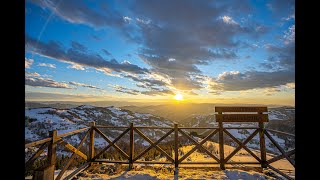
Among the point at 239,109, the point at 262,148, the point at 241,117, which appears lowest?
the point at 262,148

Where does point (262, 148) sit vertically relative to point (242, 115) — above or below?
below

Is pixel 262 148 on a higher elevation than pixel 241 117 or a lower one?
lower

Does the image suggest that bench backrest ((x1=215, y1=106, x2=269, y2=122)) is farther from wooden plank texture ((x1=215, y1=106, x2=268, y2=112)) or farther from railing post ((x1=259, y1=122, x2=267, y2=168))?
railing post ((x1=259, y1=122, x2=267, y2=168))

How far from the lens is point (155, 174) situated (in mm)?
6863

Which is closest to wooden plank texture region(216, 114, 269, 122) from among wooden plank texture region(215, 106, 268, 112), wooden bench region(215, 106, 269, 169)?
wooden bench region(215, 106, 269, 169)

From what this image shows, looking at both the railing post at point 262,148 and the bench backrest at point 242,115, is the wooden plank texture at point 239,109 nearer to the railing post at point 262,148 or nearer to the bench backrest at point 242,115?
the bench backrest at point 242,115

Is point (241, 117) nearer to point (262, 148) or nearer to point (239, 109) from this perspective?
point (239, 109)

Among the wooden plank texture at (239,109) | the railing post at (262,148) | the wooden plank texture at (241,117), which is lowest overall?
the railing post at (262,148)

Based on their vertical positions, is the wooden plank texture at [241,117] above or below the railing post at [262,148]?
above

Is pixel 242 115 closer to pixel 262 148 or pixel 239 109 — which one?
pixel 239 109

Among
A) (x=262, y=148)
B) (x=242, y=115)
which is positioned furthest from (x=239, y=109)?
(x=262, y=148)

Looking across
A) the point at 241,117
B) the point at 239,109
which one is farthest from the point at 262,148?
the point at 239,109

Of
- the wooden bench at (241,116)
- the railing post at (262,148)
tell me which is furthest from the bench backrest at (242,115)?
the railing post at (262,148)
